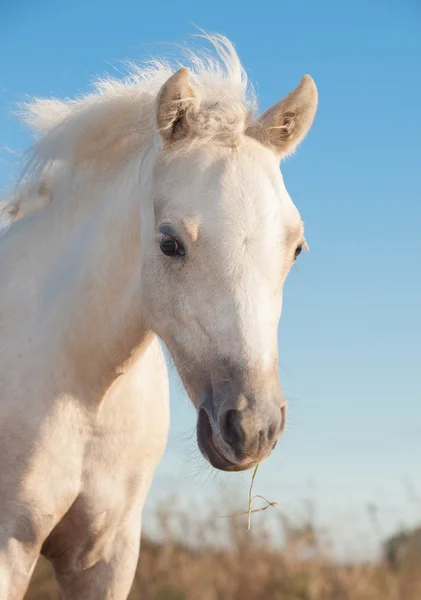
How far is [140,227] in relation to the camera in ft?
11.6

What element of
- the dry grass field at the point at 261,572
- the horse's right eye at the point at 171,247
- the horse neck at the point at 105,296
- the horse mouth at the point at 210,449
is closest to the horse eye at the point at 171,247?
the horse's right eye at the point at 171,247

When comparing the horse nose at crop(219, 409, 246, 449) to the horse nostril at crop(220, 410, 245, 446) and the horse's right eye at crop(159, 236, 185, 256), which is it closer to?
the horse nostril at crop(220, 410, 245, 446)

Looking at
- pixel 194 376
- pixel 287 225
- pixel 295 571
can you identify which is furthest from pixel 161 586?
pixel 287 225

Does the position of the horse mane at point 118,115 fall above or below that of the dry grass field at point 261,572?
above

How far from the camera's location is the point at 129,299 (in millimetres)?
3561

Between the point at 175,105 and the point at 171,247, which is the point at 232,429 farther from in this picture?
the point at 175,105

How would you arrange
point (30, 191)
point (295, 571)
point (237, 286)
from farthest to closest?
1. point (295, 571)
2. point (30, 191)
3. point (237, 286)

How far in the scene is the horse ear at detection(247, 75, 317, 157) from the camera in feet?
11.9

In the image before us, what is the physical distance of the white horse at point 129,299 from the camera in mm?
2938

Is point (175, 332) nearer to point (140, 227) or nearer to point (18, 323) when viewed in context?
point (140, 227)

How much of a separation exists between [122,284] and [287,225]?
2.89ft

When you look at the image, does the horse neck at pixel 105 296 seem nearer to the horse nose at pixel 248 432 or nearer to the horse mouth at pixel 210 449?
the horse mouth at pixel 210 449

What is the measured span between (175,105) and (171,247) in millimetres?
670

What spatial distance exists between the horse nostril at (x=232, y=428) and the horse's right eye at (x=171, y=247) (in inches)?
27.6
